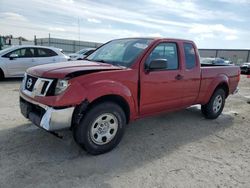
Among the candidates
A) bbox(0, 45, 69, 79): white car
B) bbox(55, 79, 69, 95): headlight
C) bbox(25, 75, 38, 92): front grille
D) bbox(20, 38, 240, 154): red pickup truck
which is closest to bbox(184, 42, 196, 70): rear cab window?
bbox(20, 38, 240, 154): red pickup truck

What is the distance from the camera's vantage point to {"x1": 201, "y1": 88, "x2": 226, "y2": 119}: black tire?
599 cm

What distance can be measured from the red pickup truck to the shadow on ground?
298mm

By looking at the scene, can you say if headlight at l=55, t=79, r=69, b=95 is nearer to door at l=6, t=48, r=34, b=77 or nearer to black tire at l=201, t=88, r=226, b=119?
black tire at l=201, t=88, r=226, b=119

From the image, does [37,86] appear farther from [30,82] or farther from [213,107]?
[213,107]

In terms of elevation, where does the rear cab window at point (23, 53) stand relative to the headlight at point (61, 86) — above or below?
above

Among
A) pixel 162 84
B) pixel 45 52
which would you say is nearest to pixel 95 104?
pixel 162 84

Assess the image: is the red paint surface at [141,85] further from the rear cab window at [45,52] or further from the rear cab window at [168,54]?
the rear cab window at [45,52]

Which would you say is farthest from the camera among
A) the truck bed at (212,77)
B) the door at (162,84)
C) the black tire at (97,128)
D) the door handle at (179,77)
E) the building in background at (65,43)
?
the building in background at (65,43)

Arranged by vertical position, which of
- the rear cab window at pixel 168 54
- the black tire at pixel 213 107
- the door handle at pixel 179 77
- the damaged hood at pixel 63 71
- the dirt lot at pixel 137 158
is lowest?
the dirt lot at pixel 137 158

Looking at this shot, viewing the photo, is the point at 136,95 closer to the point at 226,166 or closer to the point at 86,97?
the point at 86,97

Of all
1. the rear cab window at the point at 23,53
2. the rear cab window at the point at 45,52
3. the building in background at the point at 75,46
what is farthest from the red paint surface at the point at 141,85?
the building in background at the point at 75,46

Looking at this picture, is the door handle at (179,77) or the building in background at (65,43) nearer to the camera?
the door handle at (179,77)

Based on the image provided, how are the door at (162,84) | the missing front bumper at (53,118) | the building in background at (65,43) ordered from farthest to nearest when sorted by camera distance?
the building in background at (65,43) → the door at (162,84) → the missing front bumper at (53,118)

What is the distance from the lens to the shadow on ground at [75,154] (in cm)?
316
